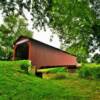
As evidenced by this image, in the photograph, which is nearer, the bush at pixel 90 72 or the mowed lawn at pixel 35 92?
the mowed lawn at pixel 35 92

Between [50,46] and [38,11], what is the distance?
109ft

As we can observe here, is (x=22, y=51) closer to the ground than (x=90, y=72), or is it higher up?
higher up

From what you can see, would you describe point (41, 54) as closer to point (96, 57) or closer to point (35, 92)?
point (96, 57)

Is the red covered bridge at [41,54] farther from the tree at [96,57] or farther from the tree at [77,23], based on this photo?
the tree at [96,57]

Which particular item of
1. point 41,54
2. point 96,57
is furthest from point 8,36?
point 96,57

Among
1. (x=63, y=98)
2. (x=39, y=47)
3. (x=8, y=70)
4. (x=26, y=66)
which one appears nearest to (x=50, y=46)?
(x=39, y=47)

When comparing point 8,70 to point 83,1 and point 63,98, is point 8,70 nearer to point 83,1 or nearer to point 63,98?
point 63,98

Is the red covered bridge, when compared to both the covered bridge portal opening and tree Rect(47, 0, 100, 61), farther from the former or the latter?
tree Rect(47, 0, 100, 61)

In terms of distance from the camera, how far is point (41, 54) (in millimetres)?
45656

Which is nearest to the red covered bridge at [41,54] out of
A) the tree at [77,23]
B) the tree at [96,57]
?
the tree at [77,23]

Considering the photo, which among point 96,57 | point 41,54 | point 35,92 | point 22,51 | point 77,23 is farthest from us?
point 22,51

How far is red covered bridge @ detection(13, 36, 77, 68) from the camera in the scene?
145 ft

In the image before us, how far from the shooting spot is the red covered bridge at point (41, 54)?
145ft

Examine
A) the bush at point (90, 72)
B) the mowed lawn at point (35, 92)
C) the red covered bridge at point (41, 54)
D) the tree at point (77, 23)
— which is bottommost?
the mowed lawn at point (35, 92)
